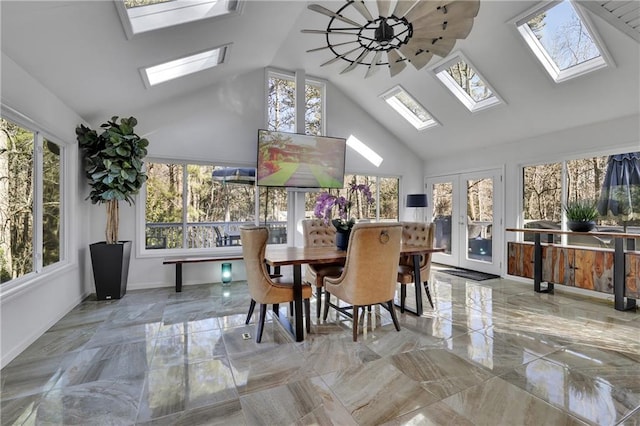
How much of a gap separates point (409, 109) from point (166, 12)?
4661 millimetres

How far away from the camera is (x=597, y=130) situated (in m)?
4.25

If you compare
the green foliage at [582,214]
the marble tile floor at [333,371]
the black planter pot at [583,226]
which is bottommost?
the marble tile floor at [333,371]

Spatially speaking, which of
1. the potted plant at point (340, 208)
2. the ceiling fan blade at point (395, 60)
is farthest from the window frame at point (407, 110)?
the potted plant at point (340, 208)

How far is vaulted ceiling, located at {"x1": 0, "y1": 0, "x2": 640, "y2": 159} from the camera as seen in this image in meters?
2.39

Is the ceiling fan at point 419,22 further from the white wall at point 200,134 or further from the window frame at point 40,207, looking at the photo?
the white wall at point 200,134

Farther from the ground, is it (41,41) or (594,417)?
(41,41)

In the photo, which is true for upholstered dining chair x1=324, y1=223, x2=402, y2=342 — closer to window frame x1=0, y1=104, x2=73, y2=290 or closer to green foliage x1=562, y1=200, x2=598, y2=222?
window frame x1=0, y1=104, x2=73, y2=290

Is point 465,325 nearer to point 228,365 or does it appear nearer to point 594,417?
point 594,417

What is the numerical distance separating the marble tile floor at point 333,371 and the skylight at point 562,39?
120 inches

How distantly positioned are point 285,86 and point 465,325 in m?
4.94

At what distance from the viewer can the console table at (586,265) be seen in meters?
3.54

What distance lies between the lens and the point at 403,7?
7.23 feet

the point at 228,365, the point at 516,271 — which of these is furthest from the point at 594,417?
the point at 516,271

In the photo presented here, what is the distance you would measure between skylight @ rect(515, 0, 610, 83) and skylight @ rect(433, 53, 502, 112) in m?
0.78
